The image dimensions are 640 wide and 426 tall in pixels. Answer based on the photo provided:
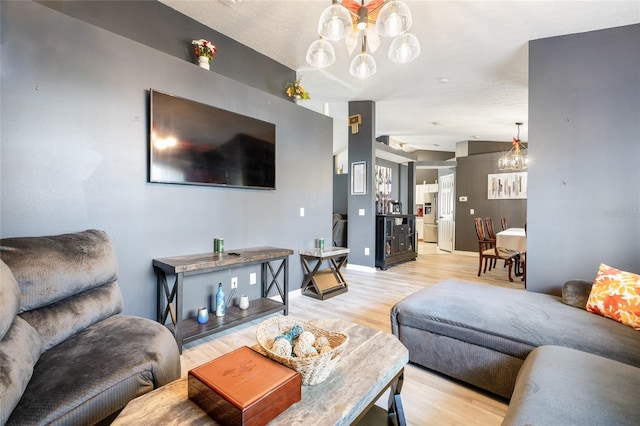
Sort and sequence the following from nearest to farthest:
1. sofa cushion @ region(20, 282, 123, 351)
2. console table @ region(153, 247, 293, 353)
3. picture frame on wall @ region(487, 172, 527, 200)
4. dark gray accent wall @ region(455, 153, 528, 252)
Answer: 1. sofa cushion @ region(20, 282, 123, 351)
2. console table @ region(153, 247, 293, 353)
3. picture frame on wall @ region(487, 172, 527, 200)
4. dark gray accent wall @ region(455, 153, 528, 252)

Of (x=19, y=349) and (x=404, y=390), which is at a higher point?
(x=19, y=349)

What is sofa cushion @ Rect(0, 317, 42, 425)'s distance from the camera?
940 millimetres

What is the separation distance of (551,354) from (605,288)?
3.00 feet

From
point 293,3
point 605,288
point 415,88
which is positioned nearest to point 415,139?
point 415,88

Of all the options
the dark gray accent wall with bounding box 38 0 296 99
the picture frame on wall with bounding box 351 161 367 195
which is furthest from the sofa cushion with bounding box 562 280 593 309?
the dark gray accent wall with bounding box 38 0 296 99

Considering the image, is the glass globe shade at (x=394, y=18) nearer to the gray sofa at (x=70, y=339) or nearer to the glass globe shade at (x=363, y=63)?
the glass globe shade at (x=363, y=63)

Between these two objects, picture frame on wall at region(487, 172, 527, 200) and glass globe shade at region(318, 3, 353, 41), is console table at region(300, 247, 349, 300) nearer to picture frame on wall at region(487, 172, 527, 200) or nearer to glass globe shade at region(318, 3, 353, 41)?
glass globe shade at region(318, 3, 353, 41)

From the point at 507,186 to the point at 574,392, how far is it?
23.0ft

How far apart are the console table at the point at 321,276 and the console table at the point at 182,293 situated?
0.71m

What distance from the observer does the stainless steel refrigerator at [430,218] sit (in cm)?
1011

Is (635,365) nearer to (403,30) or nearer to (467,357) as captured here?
(467,357)

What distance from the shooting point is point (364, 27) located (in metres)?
1.88

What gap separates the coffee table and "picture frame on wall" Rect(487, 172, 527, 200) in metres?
7.10

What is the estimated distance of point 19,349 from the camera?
1118 mm
